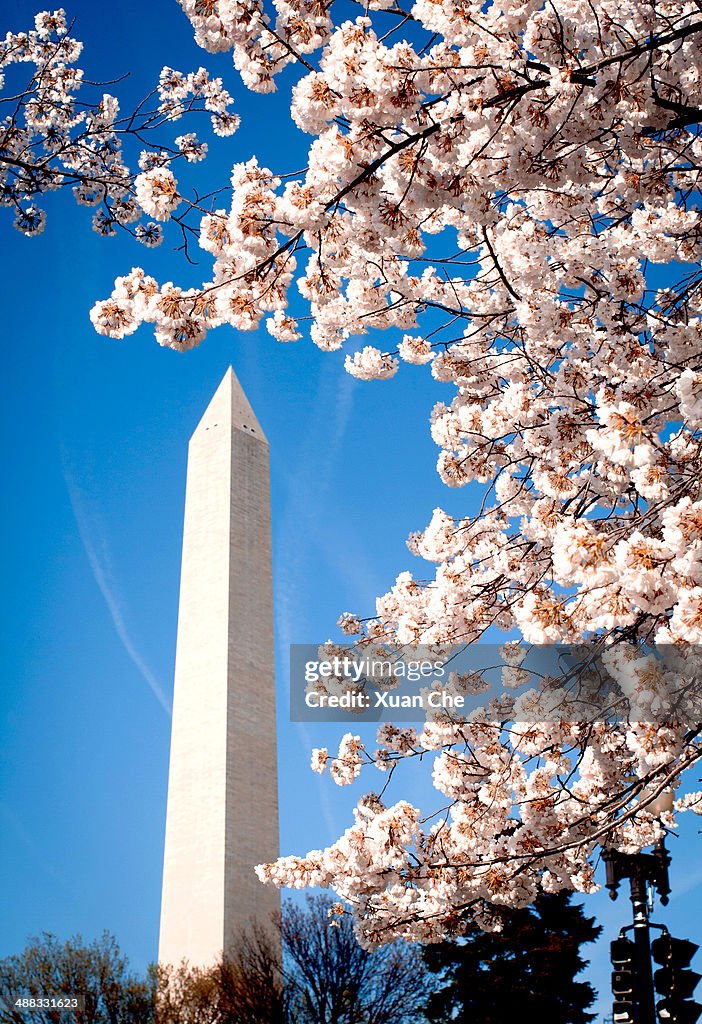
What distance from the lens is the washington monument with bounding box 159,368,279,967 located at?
955 inches

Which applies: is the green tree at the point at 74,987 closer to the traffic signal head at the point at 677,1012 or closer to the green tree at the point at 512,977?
the green tree at the point at 512,977

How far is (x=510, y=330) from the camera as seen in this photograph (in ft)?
20.8

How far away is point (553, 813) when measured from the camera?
6.01 meters

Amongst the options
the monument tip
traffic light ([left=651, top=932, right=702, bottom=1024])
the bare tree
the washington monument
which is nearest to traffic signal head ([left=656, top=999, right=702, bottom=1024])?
traffic light ([left=651, top=932, right=702, bottom=1024])

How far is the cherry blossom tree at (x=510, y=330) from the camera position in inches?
153

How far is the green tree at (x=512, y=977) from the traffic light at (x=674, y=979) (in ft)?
54.6

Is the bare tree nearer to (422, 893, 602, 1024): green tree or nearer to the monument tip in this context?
(422, 893, 602, 1024): green tree

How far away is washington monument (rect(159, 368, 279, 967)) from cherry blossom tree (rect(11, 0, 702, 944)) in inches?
Answer: 701

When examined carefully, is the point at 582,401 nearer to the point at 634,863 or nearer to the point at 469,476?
the point at 469,476

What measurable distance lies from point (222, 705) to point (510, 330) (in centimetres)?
2034

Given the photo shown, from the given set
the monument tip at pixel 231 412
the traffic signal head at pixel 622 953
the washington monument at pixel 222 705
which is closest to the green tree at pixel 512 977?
the washington monument at pixel 222 705

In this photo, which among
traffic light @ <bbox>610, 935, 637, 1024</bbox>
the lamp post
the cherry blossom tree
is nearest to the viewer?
the cherry blossom tree

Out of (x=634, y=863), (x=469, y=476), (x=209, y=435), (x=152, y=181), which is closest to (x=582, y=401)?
(x=469, y=476)

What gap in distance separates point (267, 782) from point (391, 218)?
23014 millimetres
